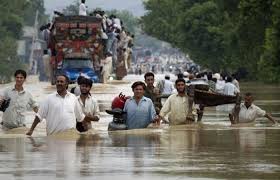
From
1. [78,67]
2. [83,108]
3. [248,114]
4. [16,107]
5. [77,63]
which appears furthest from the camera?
[77,63]

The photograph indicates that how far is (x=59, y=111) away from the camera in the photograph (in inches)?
728

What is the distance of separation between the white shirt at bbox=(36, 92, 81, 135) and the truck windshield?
48.9m

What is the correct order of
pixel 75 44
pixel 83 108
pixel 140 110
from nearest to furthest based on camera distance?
pixel 83 108 < pixel 140 110 < pixel 75 44

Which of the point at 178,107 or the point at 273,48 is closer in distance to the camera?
the point at 178,107

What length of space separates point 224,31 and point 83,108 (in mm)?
56859

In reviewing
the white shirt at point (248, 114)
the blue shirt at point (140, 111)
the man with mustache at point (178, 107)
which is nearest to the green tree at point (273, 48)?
the white shirt at point (248, 114)

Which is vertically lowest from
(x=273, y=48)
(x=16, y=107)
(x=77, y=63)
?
(x=16, y=107)

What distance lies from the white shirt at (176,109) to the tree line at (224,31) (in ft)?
55.4

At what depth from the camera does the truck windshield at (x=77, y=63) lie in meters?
67.6

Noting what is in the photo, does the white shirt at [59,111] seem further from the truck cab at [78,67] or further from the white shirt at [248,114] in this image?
the truck cab at [78,67]

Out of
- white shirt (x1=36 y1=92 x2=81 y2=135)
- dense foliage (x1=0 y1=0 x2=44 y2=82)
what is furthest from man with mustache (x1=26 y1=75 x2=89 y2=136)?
dense foliage (x1=0 y1=0 x2=44 y2=82)

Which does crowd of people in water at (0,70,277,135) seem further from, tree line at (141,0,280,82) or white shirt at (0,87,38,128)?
tree line at (141,0,280,82)

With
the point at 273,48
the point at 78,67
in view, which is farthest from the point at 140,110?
the point at 78,67

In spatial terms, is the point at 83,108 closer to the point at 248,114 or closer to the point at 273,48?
the point at 248,114
